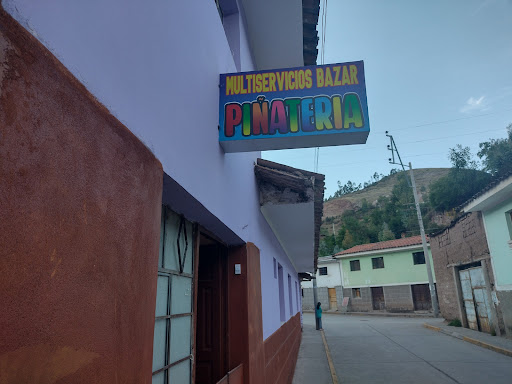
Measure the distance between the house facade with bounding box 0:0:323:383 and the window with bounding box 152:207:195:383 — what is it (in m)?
0.02

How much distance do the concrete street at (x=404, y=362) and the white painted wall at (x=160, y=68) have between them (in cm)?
681

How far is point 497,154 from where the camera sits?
3150 cm

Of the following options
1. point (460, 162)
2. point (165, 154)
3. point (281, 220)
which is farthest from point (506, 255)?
point (460, 162)

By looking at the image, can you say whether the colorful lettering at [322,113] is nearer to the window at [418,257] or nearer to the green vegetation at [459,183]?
the window at [418,257]

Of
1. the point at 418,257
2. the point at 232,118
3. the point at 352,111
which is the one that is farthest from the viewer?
the point at 418,257

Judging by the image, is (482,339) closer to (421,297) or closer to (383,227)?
(421,297)

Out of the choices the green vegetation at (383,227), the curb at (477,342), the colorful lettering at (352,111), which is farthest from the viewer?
the green vegetation at (383,227)

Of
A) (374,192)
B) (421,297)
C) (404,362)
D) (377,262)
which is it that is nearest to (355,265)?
(377,262)

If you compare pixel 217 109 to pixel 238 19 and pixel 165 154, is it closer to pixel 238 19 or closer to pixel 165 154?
pixel 165 154

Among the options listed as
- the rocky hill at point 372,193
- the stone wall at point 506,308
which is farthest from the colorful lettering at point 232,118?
the rocky hill at point 372,193

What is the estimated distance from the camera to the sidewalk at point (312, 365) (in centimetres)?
864

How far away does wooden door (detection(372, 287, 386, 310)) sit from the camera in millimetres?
30906

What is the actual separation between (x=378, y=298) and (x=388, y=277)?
227 cm

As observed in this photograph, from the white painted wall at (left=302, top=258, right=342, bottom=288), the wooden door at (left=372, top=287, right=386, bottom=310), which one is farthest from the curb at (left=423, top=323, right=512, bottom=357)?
the white painted wall at (left=302, top=258, right=342, bottom=288)
